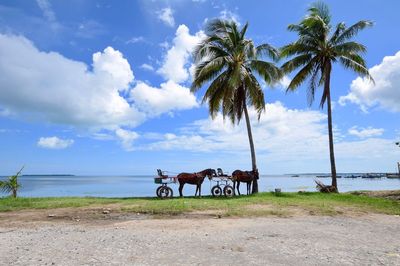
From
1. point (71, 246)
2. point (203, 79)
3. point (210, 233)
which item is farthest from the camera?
point (203, 79)

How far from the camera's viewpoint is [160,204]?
16.4 m

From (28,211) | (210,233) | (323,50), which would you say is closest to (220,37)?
(323,50)

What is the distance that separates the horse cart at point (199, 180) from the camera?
20.9m

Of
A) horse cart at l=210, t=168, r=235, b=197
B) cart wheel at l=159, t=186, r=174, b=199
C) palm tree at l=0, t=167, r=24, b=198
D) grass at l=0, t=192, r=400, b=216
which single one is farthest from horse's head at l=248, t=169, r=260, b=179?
palm tree at l=0, t=167, r=24, b=198

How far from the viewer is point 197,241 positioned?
9227 mm

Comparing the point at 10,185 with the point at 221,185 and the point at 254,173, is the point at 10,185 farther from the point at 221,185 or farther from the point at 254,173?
the point at 254,173

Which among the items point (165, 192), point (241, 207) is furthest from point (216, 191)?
point (241, 207)

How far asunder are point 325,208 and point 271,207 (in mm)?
2278

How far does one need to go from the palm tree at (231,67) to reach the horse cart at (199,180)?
3110 millimetres

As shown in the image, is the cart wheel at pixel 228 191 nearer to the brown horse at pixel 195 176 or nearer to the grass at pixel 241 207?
the brown horse at pixel 195 176

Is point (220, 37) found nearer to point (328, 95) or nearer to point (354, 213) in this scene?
point (328, 95)

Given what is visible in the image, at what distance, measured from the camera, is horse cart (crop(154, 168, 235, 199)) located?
2086cm

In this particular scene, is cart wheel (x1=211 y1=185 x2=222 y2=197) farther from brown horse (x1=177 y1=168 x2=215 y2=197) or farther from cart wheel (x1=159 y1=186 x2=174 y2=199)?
cart wheel (x1=159 y1=186 x2=174 y2=199)

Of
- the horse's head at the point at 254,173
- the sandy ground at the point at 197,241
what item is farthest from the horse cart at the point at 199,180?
the sandy ground at the point at 197,241
